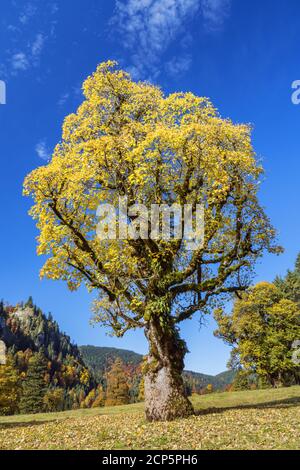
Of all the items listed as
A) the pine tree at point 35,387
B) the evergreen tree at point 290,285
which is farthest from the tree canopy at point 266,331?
the pine tree at point 35,387

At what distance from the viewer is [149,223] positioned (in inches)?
844

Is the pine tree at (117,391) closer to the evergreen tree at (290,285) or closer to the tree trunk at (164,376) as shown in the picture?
the evergreen tree at (290,285)

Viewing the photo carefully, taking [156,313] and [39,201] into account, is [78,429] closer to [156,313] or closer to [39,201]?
[156,313]

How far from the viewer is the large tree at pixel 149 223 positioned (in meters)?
20.9

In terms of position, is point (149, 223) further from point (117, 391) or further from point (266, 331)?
point (117, 391)

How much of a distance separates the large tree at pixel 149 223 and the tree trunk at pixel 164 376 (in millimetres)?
54

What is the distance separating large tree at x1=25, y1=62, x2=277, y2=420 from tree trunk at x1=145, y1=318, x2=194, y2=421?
0.18 feet

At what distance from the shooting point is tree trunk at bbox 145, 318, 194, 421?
66.6ft

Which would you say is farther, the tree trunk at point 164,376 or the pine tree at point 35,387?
the pine tree at point 35,387

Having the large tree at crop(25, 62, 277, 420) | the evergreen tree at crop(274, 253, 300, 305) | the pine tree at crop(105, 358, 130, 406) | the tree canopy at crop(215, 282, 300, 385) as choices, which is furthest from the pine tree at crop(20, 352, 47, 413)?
the large tree at crop(25, 62, 277, 420)

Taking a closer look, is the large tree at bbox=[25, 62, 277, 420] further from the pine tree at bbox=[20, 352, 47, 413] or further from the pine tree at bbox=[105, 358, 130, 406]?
the pine tree at bbox=[105, 358, 130, 406]

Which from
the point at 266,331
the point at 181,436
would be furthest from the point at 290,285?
the point at 181,436

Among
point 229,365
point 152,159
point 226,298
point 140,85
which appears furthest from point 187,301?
point 229,365
